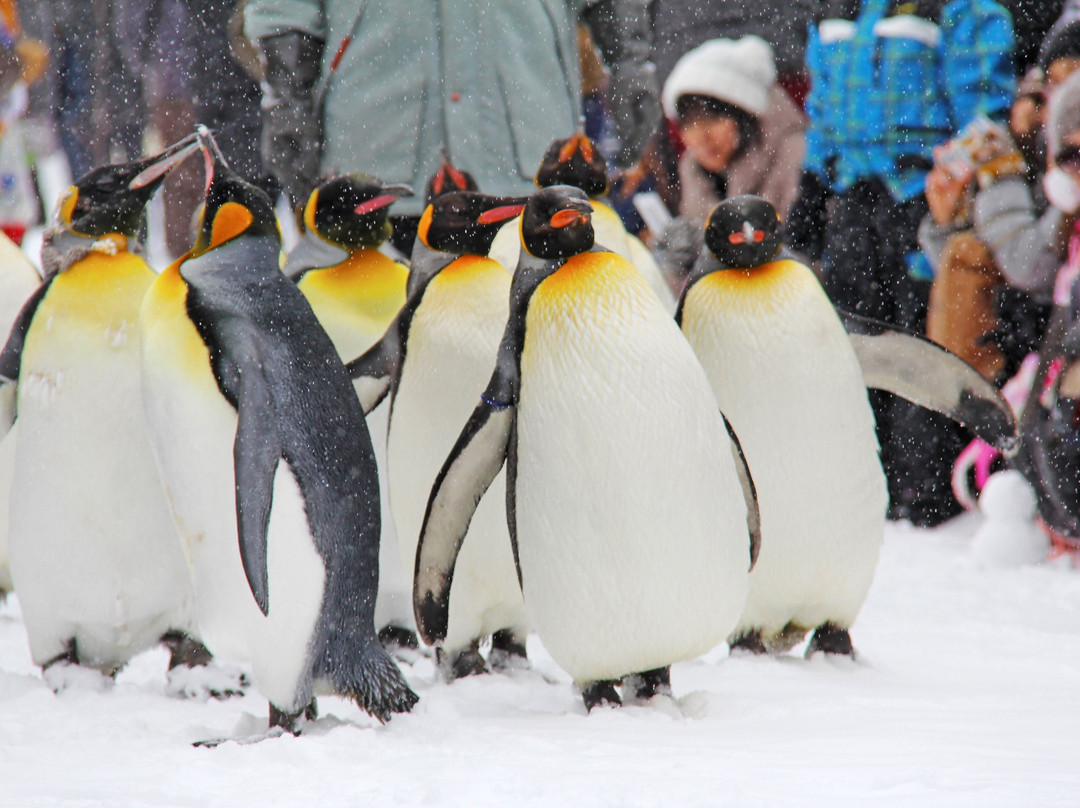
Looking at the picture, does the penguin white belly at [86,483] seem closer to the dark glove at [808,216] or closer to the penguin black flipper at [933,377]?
the penguin black flipper at [933,377]

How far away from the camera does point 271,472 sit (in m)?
1.77

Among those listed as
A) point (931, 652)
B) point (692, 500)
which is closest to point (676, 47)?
point (931, 652)

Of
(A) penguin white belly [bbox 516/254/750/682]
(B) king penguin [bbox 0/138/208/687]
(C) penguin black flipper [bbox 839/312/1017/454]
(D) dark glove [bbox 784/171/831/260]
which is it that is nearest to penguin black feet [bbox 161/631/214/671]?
(B) king penguin [bbox 0/138/208/687]

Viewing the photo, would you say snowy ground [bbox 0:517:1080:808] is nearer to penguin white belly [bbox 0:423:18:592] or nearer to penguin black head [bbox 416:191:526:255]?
penguin white belly [bbox 0:423:18:592]

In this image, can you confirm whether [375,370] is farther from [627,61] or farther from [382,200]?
[627,61]

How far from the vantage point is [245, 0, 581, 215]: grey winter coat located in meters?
3.03

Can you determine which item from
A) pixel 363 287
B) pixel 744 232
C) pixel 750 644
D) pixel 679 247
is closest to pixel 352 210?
pixel 363 287

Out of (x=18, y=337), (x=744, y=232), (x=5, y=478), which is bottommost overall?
(x=5, y=478)

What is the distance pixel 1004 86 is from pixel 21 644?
3.32 metres

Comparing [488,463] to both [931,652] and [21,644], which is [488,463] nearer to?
[931,652]

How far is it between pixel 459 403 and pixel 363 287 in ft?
1.47

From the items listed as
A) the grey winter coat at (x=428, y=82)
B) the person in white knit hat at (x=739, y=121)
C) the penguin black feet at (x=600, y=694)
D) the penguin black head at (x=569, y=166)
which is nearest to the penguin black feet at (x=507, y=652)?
the penguin black feet at (x=600, y=694)

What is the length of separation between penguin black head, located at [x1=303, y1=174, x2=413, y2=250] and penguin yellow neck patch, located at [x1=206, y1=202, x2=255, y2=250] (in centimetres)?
48

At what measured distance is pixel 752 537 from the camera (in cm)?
212
